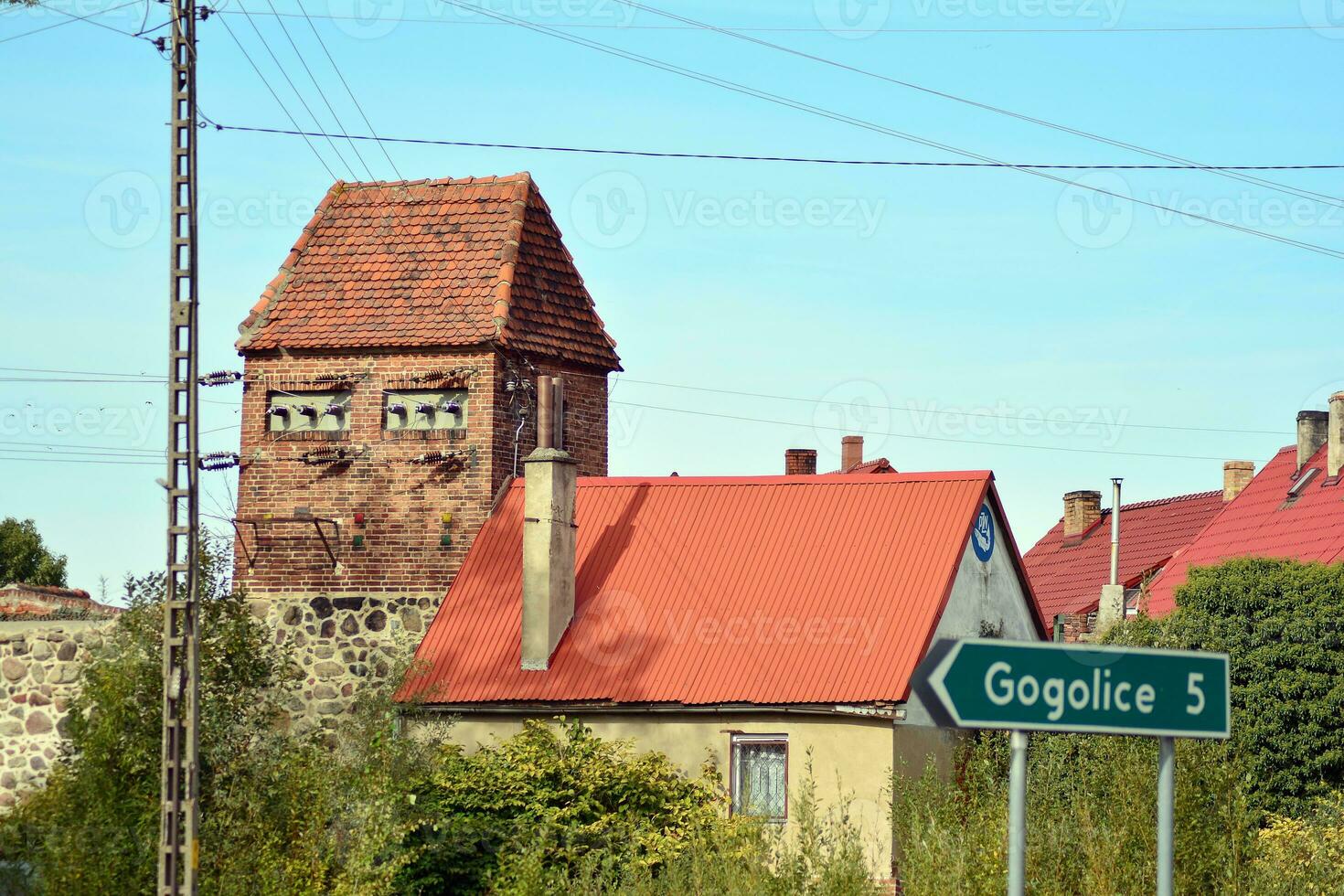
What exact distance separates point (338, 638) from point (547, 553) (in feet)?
13.2

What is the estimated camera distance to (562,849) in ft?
70.7

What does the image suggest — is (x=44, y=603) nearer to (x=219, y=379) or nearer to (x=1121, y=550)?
(x=219, y=379)

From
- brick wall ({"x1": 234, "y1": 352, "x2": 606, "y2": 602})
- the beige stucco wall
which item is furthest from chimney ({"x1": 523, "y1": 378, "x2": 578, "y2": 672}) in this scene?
brick wall ({"x1": 234, "y1": 352, "x2": 606, "y2": 602})

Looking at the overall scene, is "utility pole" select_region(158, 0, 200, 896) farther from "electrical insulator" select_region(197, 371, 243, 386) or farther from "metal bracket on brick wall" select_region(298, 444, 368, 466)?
"metal bracket on brick wall" select_region(298, 444, 368, 466)

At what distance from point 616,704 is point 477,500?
16.1 feet

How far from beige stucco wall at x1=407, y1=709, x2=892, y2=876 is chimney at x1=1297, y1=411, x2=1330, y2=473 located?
24.0 meters

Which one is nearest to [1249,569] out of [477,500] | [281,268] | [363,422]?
[477,500]

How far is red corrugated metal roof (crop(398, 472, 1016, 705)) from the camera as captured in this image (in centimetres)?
2362

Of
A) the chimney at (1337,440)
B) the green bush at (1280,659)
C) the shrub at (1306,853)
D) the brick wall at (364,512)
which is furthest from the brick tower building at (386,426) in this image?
the chimney at (1337,440)

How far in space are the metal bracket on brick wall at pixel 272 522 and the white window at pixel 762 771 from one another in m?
7.64

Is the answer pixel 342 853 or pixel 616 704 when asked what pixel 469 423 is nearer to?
pixel 616 704

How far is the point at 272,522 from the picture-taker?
27.3m

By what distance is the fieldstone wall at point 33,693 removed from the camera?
81.5ft

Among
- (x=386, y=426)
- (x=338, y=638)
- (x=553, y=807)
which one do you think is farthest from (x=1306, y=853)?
(x=386, y=426)
